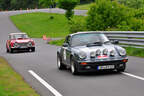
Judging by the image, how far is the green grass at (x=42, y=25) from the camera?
56156 mm

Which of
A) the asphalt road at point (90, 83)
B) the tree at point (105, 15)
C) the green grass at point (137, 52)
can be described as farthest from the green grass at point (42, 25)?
the asphalt road at point (90, 83)

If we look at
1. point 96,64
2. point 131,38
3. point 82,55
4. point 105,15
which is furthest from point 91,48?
point 105,15

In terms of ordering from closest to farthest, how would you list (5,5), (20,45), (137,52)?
1. (137,52)
2. (20,45)
3. (5,5)

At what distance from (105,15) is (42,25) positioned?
103 ft

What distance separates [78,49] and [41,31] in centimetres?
4609

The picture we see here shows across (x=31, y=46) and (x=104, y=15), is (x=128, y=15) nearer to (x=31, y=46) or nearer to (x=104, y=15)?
(x=104, y=15)

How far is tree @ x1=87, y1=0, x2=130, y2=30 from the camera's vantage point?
3315 cm

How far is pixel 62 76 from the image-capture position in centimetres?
1198

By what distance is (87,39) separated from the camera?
1267 centimetres

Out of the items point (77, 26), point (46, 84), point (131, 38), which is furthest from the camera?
point (77, 26)

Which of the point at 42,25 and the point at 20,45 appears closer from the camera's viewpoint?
the point at 20,45

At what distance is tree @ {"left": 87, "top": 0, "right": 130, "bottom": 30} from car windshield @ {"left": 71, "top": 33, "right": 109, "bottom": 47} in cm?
2007

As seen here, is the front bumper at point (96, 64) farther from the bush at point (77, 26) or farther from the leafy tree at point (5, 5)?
the leafy tree at point (5, 5)

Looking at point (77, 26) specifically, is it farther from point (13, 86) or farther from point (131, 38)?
point (13, 86)
